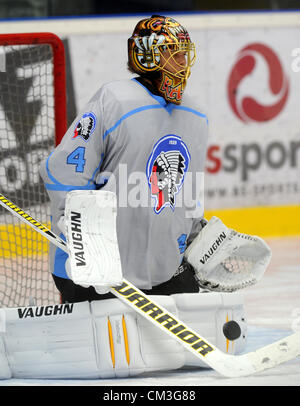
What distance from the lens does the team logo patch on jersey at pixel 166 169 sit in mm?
2533

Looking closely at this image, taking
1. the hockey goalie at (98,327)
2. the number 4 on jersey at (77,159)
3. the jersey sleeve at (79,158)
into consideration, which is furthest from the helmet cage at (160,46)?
the hockey goalie at (98,327)

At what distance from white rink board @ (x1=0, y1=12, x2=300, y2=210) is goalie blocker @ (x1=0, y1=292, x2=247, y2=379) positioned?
10.3 feet

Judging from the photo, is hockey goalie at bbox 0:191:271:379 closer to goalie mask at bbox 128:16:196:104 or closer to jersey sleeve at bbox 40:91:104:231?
jersey sleeve at bbox 40:91:104:231

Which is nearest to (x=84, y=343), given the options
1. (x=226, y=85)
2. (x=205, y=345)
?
(x=205, y=345)

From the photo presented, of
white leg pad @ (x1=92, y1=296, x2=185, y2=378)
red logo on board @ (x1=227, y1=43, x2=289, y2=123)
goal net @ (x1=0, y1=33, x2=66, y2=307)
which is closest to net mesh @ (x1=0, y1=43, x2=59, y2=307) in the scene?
goal net @ (x1=0, y1=33, x2=66, y2=307)

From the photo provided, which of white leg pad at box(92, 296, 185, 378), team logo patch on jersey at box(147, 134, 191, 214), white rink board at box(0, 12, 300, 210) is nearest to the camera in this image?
white leg pad at box(92, 296, 185, 378)

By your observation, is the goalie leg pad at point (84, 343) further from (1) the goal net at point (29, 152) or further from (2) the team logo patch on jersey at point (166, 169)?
(1) the goal net at point (29, 152)

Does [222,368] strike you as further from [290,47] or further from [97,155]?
[290,47]

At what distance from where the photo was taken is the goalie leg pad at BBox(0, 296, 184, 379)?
2.43 meters

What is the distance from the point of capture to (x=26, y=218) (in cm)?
257

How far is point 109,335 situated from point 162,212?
1.20ft

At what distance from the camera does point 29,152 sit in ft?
11.3

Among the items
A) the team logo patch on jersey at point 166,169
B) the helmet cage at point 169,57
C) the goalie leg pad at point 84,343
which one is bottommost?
the goalie leg pad at point 84,343
